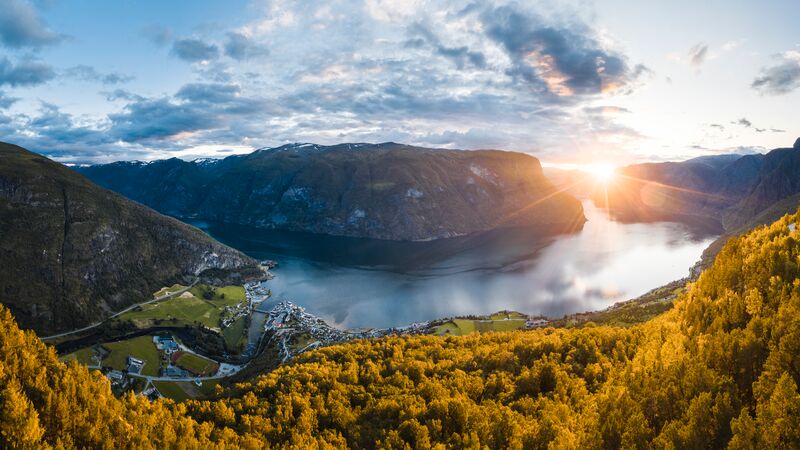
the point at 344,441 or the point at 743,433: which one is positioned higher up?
the point at 743,433

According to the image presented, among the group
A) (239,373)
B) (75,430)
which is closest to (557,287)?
(239,373)

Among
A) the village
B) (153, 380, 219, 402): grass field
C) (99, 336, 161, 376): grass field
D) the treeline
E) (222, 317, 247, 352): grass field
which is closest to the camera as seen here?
the treeline

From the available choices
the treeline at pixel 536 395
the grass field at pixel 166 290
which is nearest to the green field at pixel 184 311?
the grass field at pixel 166 290

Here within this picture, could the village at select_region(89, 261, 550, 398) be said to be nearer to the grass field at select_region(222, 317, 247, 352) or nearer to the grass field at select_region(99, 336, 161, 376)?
the grass field at select_region(99, 336, 161, 376)

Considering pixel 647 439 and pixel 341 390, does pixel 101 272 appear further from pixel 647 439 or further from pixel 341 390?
pixel 647 439

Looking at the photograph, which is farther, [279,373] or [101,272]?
[101,272]

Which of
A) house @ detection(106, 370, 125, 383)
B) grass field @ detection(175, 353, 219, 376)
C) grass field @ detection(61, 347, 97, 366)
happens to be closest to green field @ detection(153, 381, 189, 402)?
grass field @ detection(175, 353, 219, 376)

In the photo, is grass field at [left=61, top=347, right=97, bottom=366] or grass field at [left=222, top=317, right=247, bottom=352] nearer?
grass field at [left=61, top=347, right=97, bottom=366]
